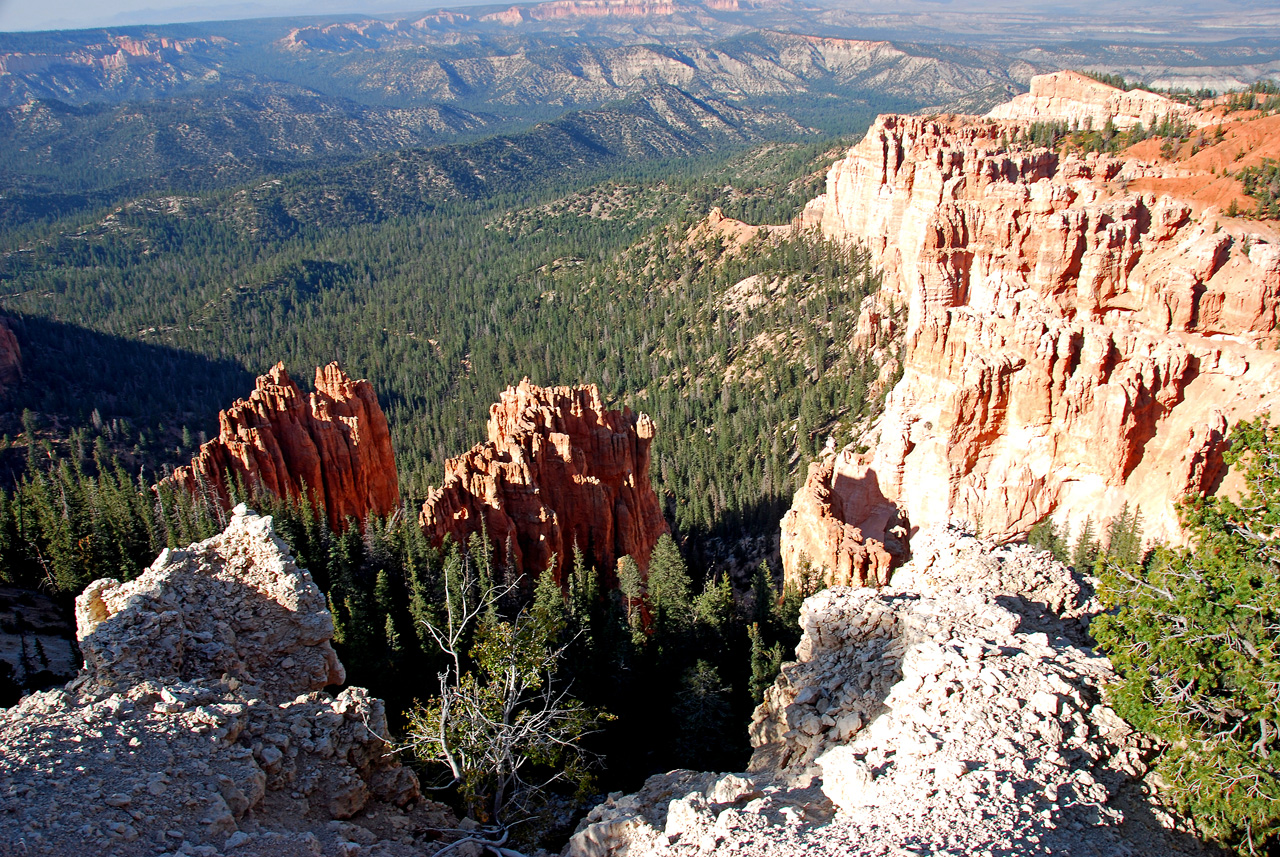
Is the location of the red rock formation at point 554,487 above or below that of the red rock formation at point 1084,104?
below

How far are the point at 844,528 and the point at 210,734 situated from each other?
28317 mm

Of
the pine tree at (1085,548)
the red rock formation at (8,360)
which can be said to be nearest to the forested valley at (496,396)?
the red rock formation at (8,360)

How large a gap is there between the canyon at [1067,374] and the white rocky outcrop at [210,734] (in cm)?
2205

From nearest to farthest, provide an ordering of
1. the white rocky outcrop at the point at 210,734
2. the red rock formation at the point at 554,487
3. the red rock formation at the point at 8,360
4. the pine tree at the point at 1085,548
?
the white rocky outcrop at the point at 210,734
the pine tree at the point at 1085,548
the red rock formation at the point at 554,487
the red rock formation at the point at 8,360

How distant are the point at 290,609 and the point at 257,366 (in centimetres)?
12658

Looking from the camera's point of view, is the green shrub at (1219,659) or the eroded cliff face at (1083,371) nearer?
the green shrub at (1219,659)

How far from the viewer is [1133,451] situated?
37625 mm

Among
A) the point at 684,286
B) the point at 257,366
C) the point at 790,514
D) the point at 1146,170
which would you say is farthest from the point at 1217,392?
the point at 257,366

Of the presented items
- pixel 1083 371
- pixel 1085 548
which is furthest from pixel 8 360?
pixel 1085 548

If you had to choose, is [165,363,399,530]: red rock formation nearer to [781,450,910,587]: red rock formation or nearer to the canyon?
[781,450,910,587]: red rock formation

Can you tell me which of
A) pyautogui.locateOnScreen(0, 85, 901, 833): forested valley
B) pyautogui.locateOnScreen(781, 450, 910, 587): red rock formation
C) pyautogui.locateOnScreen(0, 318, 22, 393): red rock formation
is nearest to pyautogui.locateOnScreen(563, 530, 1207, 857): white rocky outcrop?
pyautogui.locateOnScreen(0, 85, 901, 833): forested valley

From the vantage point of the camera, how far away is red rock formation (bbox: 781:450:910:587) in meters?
35.8

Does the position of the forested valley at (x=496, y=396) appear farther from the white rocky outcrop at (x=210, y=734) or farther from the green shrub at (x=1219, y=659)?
the green shrub at (x=1219, y=659)

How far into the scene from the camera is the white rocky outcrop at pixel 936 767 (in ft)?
39.0
